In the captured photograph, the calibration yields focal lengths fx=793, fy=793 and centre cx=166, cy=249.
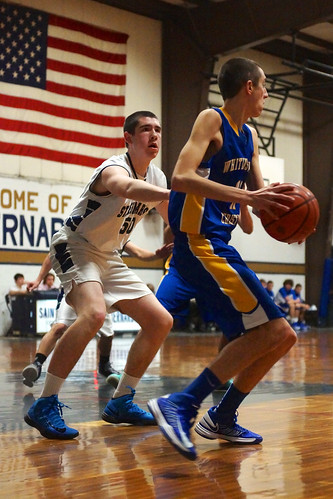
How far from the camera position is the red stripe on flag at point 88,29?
52.0 ft

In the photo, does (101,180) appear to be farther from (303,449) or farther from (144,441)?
(303,449)

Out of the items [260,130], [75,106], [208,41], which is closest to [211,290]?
[75,106]

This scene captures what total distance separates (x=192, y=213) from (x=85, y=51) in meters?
13.4

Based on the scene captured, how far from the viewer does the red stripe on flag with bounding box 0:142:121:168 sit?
15180mm

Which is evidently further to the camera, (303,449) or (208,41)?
(208,41)

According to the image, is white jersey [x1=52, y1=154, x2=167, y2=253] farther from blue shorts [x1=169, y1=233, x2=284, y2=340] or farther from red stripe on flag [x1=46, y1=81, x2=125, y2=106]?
red stripe on flag [x1=46, y1=81, x2=125, y2=106]

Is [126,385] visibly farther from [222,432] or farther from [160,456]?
[160,456]

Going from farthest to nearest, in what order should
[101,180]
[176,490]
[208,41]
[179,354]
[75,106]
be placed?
[208,41] < [75,106] < [179,354] < [101,180] < [176,490]

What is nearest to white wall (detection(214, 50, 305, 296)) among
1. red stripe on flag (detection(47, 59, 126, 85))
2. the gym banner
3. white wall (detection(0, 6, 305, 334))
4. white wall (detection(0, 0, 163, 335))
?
white wall (detection(0, 6, 305, 334))

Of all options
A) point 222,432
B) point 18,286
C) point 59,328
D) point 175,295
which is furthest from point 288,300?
point 222,432

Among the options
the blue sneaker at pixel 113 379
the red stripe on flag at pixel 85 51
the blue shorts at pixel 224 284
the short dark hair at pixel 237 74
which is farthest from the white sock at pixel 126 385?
the red stripe on flag at pixel 85 51

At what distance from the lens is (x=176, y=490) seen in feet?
9.14

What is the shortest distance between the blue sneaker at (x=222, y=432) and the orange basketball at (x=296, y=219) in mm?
941

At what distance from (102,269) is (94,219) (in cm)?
29
